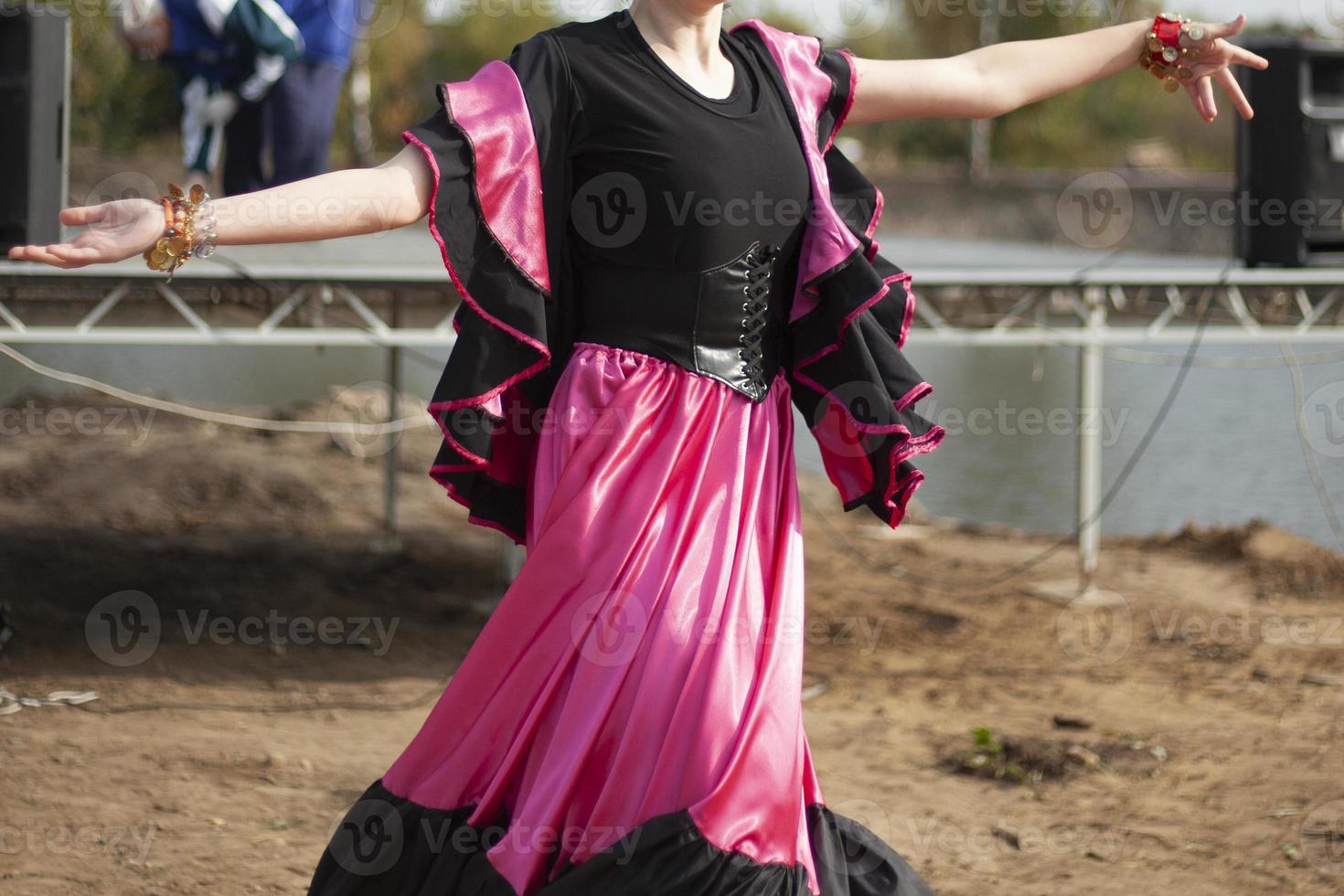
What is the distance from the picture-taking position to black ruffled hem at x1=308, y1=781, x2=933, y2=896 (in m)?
1.82

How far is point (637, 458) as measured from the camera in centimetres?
196

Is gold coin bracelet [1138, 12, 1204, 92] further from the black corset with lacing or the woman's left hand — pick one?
the black corset with lacing

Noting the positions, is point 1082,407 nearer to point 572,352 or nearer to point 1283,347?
point 1283,347

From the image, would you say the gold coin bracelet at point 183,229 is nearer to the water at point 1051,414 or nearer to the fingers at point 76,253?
the fingers at point 76,253

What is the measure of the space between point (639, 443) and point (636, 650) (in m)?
0.28

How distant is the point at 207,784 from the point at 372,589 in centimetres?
202

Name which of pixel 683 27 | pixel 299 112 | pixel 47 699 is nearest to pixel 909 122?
pixel 299 112

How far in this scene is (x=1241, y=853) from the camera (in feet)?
10.5

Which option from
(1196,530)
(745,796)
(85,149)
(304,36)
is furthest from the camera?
(85,149)

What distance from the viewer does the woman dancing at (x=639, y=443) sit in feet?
6.10

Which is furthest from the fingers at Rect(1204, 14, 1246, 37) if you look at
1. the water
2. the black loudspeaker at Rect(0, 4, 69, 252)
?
the black loudspeaker at Rect(0, 4, 69, 252)

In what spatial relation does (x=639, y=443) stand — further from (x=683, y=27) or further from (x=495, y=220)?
(x=683, y=27)

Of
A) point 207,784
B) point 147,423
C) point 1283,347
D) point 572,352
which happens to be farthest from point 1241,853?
point 147,423

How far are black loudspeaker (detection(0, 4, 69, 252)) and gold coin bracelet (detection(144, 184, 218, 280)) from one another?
2775mm
